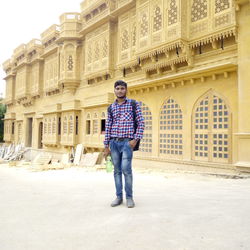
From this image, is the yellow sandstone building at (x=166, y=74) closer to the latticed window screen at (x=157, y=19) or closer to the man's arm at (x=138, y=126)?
the latticed window screen at (x=157, y=19)

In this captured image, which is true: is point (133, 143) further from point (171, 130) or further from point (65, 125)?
point (65, 125)

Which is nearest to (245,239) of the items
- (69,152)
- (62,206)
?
(62,206)

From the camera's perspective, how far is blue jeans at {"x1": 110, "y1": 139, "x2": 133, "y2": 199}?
3.29m

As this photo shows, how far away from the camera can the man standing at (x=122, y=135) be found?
10.9 ft

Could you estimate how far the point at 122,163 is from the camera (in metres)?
3.33

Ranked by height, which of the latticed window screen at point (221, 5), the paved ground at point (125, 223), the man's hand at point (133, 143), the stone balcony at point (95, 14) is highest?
the stone balcony at point (95, 14)

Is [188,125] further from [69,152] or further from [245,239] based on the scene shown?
[69,152]

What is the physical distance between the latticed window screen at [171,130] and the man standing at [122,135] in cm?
627

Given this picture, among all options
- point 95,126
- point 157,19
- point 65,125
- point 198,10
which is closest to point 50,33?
point 65,125

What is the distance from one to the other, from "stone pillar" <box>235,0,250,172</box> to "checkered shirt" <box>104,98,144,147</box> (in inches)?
193

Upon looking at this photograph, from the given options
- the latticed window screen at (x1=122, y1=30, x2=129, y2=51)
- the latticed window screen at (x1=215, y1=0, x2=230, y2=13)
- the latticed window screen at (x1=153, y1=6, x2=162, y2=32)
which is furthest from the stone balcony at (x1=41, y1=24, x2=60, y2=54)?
the latticed window screen at (x1=215, y1=0, x2=230, y2=13)

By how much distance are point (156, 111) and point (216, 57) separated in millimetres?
3315

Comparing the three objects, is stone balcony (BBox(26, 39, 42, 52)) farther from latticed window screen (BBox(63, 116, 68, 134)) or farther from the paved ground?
the paved ground

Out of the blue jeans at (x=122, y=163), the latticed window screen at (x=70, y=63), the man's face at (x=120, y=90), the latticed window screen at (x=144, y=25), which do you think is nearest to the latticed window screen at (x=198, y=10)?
the latticed window screen at (x=144, y=25)
